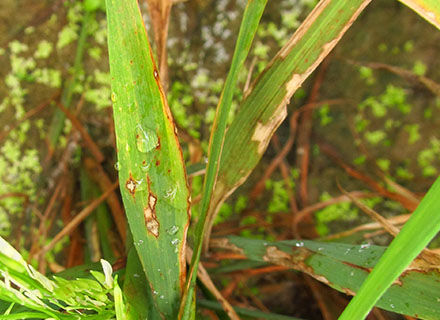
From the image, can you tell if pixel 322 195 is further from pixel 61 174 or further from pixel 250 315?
pixel 61 174

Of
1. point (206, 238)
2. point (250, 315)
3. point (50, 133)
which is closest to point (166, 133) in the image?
point (206, 238)

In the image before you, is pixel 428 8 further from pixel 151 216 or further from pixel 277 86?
pixel 151 216

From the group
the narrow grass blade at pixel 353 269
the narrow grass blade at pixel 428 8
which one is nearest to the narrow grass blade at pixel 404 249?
the narrow grass blade at pixel 353 269

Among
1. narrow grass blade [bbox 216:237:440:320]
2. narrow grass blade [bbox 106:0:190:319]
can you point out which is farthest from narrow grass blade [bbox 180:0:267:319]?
narrow grass blade [bbox 216:237:440:320]

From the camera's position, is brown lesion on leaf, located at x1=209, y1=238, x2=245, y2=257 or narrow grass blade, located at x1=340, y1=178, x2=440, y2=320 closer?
narrow grass blade, located at x1=340, y1=178, x2=440, y2=320

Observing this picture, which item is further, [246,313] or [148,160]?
[246,313]

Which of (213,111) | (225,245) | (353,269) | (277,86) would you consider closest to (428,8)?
(277,86)

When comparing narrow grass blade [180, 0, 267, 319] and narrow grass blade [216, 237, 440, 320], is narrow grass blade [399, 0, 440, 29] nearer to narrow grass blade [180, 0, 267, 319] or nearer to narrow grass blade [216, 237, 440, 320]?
narrow grass blade [180, 0, 267, 319]
